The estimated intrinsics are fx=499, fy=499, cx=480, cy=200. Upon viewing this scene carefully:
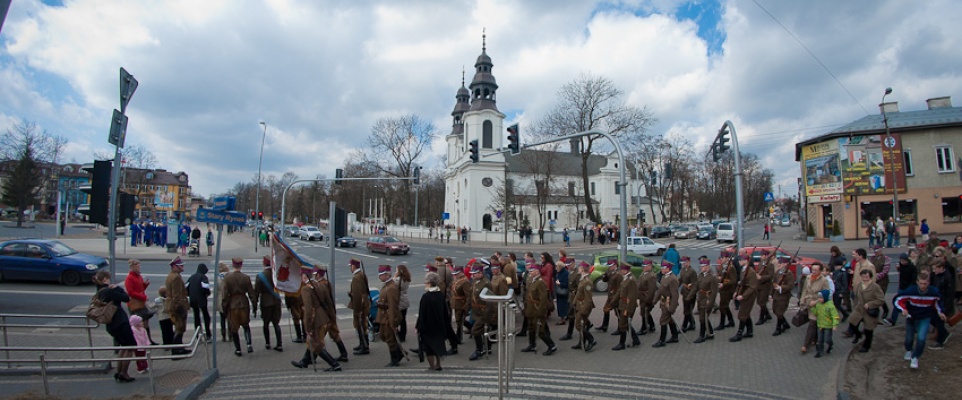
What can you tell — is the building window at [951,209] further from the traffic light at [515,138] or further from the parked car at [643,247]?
the traffic light at [515,138]

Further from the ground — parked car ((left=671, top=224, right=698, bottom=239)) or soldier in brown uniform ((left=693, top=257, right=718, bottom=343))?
parked car ((left=671, top=224, right=698, bottom=239))

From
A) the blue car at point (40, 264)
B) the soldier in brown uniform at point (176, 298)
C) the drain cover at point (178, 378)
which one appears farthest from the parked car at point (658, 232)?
the drain cover at point (178, 378)

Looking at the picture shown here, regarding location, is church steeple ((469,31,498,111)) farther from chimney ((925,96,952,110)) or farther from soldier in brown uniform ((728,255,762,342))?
soldier in brown uniform ((728,255,762,342))

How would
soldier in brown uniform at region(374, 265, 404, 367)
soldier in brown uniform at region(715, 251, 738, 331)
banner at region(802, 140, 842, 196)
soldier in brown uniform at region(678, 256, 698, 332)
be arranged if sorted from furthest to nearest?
1. banner at region(802, 140, 842, 196)
2. soldier in brown uniform at region(715, 251, 738, 331)
3. soldier in brown uniform at region(678, 256, 698, 332)
4. soldier in brown uniform at region(374, 265, 404, 367)

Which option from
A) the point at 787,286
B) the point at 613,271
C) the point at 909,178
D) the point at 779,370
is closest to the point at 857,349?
the point at 787,286

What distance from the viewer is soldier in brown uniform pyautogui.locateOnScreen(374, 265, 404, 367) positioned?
26.0ft

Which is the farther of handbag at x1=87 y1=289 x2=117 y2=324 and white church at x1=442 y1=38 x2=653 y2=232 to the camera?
white church at x1=442 y1=38 x2=653 y2=232

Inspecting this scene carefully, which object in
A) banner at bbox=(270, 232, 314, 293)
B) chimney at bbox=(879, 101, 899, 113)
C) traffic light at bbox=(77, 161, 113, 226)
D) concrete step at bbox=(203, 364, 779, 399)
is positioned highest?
chimney at bbox=(879, 101, 899, 113)

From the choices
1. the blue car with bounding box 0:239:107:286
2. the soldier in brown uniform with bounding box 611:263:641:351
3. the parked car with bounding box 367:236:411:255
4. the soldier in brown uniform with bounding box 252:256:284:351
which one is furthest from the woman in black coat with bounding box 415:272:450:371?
the parked car with bounding box 367:236:411:255

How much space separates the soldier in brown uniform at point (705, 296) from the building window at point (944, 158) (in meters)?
32.2

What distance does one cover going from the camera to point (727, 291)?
1035 centimetres

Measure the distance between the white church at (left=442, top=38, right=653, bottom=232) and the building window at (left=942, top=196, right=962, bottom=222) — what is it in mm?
29501

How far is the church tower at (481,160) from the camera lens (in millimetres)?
60156

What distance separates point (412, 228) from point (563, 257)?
52269 mm
